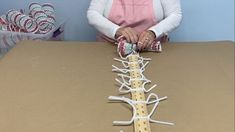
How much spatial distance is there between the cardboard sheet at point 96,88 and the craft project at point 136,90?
0.05 feet

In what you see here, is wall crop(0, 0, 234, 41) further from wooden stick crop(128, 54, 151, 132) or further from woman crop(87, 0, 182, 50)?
wooden stick crop(128, 54, 151, 132)

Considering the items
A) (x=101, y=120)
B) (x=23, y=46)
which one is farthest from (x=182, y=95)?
(x=23, y=46)

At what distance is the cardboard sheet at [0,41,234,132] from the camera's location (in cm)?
56

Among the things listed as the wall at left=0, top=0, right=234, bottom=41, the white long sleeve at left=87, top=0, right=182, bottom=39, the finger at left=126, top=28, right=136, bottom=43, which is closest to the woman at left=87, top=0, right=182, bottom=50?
the white long sleeve at left=87, top=0, right=182, bottom=39

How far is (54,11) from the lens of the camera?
4.47ft

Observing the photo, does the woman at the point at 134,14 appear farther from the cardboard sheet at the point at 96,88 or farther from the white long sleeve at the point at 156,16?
the cardboard sheet at the point at 96,88

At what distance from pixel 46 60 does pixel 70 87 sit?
206mm

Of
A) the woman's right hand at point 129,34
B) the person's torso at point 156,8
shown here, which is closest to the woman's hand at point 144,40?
the woman's right hand at point 129,34

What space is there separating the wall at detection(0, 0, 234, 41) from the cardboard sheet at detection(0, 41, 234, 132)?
426mm

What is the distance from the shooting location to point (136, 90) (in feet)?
2.20

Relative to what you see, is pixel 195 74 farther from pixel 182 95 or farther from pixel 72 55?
pixel 72 55

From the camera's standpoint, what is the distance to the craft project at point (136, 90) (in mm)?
558

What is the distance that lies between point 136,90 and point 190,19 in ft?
2.74

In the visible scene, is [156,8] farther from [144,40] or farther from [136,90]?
[136,90]
